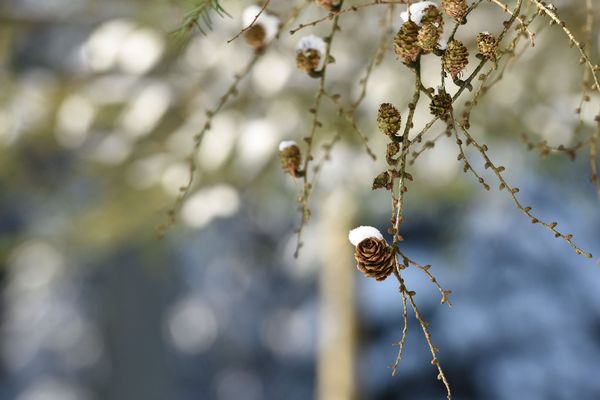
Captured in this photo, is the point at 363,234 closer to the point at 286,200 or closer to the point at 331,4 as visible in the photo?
→ the point at 331,4

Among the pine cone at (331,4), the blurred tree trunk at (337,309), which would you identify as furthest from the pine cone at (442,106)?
the blurred tree trunk at (337,309)

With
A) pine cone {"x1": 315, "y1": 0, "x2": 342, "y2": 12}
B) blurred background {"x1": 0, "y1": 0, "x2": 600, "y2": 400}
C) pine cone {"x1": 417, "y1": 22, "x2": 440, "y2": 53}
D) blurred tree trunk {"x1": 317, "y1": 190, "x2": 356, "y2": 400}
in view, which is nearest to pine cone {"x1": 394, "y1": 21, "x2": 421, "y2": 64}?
pine cone {"x1": 417, "y1": 22, "x2": 440, "y2": 53}

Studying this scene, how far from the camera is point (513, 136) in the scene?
3117mm

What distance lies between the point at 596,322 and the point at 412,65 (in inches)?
Answer: 205

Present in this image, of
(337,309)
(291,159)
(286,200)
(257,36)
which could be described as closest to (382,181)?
(291,159)

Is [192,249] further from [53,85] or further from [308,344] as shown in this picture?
[53,85]

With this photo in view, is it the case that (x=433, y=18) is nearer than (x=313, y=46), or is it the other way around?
(x=433, y=18)

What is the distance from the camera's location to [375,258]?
2.21 ft

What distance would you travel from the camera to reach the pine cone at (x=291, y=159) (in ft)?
2.66

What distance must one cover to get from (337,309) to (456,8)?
349 cm

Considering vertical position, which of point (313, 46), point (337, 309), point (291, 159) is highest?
point (337, 309)

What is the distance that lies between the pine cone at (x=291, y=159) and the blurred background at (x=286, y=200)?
101 mm

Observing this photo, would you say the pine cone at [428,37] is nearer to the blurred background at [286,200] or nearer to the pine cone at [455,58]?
the pine cone at [455,58]

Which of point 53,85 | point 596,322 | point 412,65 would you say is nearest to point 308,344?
point 596,322
